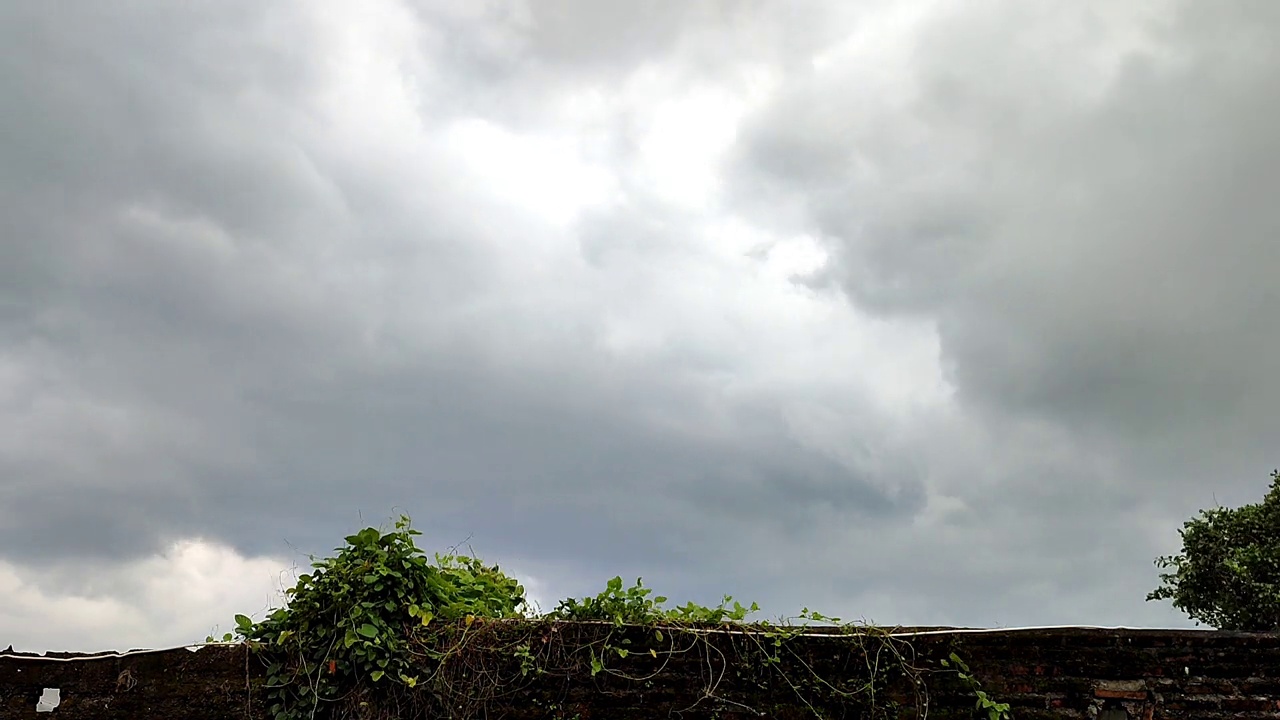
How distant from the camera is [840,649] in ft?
21.0

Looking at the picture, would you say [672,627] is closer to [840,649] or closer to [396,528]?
[840,649]

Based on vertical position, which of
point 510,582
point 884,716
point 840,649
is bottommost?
point 884,716

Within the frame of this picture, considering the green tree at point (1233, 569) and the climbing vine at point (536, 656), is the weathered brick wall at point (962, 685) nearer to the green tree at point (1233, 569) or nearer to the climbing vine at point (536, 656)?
the climbing vine at point (536, 656)

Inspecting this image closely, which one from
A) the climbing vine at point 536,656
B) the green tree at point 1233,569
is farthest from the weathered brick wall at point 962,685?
the green tree at point 1233,569

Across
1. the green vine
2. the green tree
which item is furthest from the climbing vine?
the green tree

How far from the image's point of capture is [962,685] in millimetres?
6316

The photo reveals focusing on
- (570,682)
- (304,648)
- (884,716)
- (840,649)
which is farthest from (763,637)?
(304,648)

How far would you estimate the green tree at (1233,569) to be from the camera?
16.0 m

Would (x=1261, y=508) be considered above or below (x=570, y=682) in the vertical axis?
above

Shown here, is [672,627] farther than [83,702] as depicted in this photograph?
No

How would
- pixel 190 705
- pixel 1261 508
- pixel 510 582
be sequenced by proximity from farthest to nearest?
1. pixel 1261 508
2. pixel 510 582
3. pixel 190 705

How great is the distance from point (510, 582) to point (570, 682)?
1.91 meters

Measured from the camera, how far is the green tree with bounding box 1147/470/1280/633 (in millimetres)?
16016

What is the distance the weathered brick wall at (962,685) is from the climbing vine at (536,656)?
15 mm
